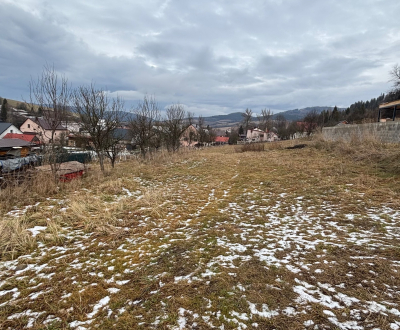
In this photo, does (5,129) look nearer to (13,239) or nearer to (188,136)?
(188,136)

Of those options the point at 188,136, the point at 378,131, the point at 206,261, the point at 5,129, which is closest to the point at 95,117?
the point at 206,261

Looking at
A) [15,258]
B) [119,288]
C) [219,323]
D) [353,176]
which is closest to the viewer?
[219,323]

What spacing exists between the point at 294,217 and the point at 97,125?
10.00 meters

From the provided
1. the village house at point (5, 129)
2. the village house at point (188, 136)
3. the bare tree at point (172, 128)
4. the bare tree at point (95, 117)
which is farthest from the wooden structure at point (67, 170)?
the village house at point (5, 129)

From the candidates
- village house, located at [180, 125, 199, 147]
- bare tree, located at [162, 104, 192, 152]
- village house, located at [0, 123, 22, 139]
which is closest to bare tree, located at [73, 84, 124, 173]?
bare tree, located at [162, 104, 192, 152]

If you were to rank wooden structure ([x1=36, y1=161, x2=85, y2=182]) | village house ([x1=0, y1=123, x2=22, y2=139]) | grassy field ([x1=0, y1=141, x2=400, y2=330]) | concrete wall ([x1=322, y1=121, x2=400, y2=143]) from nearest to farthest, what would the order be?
1. grassy field ([x1=0, y1=141, x2=400, y2=330])
2. wooden structure ([x1=36, y1=161, x2=85, y2=182])
3. concrete wall ([x1=322, y1=121, x2=400, y2=143])
4. village house ([x1=0, y1=123, x2=22, y2=139])

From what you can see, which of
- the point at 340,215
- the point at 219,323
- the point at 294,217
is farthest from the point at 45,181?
the point at 340,215

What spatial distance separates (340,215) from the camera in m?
4.17

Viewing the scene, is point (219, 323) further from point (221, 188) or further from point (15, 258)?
point (221, 188)

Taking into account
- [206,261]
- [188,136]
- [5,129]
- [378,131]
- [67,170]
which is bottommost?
[206,261]

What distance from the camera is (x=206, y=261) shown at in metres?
2.86

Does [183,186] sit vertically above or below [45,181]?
below

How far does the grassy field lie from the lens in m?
1.95

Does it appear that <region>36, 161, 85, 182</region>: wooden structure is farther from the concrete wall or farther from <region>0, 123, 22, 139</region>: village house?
<region>0, 123, 22, 139</region>: village house
